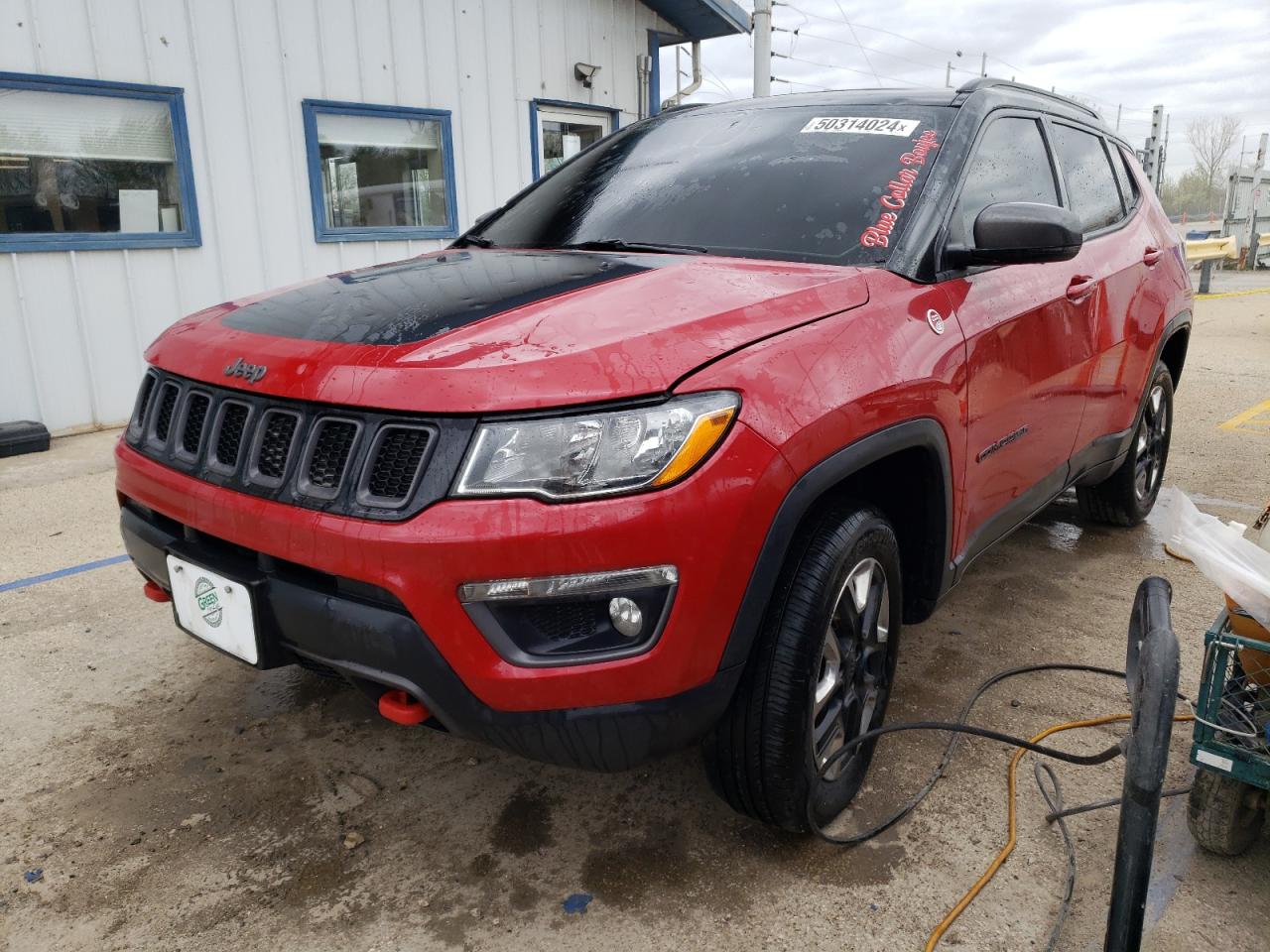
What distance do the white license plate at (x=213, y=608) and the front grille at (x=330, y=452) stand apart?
283mm

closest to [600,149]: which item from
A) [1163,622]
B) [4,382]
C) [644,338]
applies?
[644,338]

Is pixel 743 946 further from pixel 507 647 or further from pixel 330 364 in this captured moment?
pixel 330 364

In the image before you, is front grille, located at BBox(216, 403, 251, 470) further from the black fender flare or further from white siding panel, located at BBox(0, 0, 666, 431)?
white siding panel, located at BBox(0, 0, 666, 431)

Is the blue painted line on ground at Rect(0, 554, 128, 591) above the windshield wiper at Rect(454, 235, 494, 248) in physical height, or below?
below

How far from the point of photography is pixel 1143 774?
157 centimetres

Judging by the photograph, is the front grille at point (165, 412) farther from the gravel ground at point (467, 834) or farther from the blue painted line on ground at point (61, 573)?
the blue painted line on ground at point (61, 573)

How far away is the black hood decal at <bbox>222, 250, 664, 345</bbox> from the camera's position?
6.49ft

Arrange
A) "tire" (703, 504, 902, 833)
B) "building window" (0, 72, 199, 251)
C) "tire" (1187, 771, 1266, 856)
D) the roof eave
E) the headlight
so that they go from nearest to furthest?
the headlight → "tire" (703, 504, 902, 833) → "tire" (1187, 771, 1266, 856) → "building window" (0, 72, 199, 251) → the roof eave

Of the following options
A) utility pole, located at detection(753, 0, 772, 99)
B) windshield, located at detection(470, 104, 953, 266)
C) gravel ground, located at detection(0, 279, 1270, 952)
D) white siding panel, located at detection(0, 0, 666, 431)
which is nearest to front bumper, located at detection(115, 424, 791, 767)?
gravel ground, located at detection(0, 279, 1270, 952)

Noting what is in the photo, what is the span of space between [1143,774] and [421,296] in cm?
169

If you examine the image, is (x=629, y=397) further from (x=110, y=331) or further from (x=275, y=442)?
(x=110, y=331)

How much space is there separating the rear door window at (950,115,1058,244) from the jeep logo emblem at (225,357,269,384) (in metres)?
1.72

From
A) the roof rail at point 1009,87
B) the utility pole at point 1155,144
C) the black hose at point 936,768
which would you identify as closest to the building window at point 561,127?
the roof rail at point 1009,87

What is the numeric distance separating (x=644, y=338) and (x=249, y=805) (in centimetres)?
154
